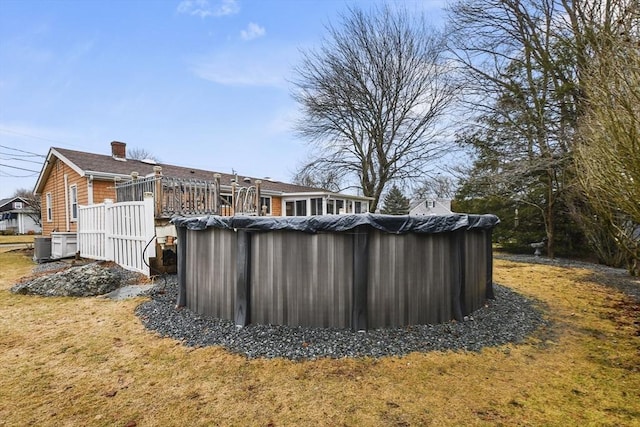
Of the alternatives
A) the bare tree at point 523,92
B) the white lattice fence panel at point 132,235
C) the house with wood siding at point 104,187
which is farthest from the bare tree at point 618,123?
the white lattice fence panel at point 132,235

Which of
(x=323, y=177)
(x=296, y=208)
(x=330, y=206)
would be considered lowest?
(x=296, y=208)

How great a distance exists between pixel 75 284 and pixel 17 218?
4160 cm

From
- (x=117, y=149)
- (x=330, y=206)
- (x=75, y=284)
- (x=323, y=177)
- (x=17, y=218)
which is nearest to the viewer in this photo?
(x=75, y=284)

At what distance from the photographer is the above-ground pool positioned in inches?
137

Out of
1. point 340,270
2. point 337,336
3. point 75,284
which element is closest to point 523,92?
point 340,270

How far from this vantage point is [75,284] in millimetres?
5520

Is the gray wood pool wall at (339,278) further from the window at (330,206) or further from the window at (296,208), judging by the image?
the window at (330,206)

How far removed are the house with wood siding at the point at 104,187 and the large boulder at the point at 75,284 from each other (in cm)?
172

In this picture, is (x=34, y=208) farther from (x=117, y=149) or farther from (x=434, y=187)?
(x=434, y=187)

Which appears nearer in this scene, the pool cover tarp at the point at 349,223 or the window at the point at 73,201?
the pool cover tarp at the point at 349,223

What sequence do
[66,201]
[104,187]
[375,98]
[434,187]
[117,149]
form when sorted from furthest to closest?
[434,187] < [375,98] < [117,149] < [66,201] < [104,187]

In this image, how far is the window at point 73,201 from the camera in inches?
431

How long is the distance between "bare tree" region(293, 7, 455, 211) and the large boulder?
517 inches

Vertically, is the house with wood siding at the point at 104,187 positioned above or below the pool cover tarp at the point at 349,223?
→ above
